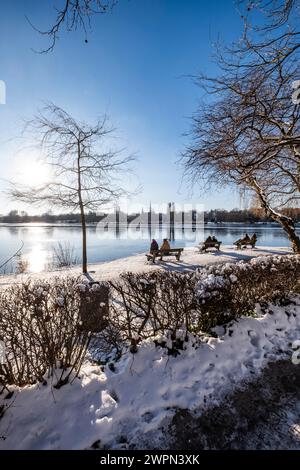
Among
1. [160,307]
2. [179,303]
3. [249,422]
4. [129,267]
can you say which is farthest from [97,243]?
[249,422]

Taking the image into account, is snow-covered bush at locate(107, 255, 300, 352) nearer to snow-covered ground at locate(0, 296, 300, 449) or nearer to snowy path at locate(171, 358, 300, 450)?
snow-covered ground at locate(0, 296, 300, 449)

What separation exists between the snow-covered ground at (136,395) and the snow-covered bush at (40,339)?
19 cm

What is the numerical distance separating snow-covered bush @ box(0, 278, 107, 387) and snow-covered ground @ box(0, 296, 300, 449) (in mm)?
188

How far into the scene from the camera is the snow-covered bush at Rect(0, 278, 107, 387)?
2617 millimetres

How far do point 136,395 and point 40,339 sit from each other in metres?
1.40

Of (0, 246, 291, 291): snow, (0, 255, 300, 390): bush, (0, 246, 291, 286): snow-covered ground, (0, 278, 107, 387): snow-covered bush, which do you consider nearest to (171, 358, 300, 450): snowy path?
(0, 255, 300, 390): bush

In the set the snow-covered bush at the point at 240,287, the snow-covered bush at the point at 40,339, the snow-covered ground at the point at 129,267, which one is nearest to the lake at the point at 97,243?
the snow-covered bush at the point at 40,339

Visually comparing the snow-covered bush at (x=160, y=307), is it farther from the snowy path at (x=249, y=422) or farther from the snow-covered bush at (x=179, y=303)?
the snowy path at (x=249, y=422)

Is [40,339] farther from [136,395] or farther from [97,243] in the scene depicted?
[97,243]

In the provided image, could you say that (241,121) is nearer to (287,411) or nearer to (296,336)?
(296,336)

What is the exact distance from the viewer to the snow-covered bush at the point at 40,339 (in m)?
2.62

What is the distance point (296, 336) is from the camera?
12.5 feet

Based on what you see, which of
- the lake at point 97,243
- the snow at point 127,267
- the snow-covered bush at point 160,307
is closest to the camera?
the snow-covered bush at point 160,307
